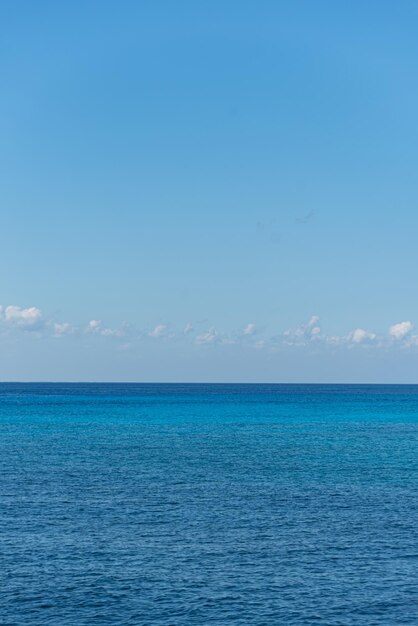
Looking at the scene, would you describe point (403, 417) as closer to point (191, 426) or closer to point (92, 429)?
point (191, 426)

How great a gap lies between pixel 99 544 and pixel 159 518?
849cm

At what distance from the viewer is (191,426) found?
155500 mm

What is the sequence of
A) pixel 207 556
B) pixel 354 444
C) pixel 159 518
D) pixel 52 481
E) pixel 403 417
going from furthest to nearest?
pixel 403 417 < pixel 354 444 < pixel 52 481 < pixel 159 518 < pixel 207 556

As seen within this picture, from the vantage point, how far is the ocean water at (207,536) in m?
44.1

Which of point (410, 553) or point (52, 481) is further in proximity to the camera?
point (52, 481)

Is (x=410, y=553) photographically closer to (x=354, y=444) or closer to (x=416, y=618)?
(x=416, y=618)

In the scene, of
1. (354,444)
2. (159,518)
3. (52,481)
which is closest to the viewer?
(159,518)

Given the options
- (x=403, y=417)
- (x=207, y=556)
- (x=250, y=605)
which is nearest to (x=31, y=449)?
(x=207, y=556)

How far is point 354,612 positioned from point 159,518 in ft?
76.0

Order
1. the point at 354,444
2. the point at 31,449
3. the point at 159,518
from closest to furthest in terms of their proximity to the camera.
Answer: the point at 159,518
the point at 31,449
the point at 354,444

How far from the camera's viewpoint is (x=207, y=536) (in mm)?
57750

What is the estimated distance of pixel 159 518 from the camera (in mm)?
62969

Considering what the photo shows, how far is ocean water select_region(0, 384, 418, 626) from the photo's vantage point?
44.1m

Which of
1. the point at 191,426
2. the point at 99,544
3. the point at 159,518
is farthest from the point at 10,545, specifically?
the point at 191,426
